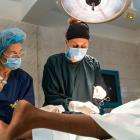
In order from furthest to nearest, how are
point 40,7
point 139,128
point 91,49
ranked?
Result: point 91,49 < point 40,7 < point 139,128

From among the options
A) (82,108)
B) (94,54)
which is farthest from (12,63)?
(94,54)

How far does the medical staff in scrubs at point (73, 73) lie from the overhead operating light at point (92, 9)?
54 cm

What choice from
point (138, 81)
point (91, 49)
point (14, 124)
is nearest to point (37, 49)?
point (91, 49)

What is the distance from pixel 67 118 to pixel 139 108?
12.2 inches

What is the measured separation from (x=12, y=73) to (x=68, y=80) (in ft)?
1.66

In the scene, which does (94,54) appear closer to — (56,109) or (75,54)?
(75,54)

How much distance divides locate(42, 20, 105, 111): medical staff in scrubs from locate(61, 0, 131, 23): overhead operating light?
0.54m

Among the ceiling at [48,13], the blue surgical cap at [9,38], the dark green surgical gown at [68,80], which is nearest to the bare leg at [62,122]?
the dark green surgical gown at [68,80]

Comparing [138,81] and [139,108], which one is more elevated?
[139,108]

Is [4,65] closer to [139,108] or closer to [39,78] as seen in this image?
[39,78]

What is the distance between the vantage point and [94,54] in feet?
15.3

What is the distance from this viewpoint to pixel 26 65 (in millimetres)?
4031

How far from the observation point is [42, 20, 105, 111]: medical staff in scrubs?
2.86m

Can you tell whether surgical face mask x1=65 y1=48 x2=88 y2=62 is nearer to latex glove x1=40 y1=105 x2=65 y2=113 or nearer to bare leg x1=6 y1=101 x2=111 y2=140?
latex glove x1=40 y1=105 x2=65 y2=113
